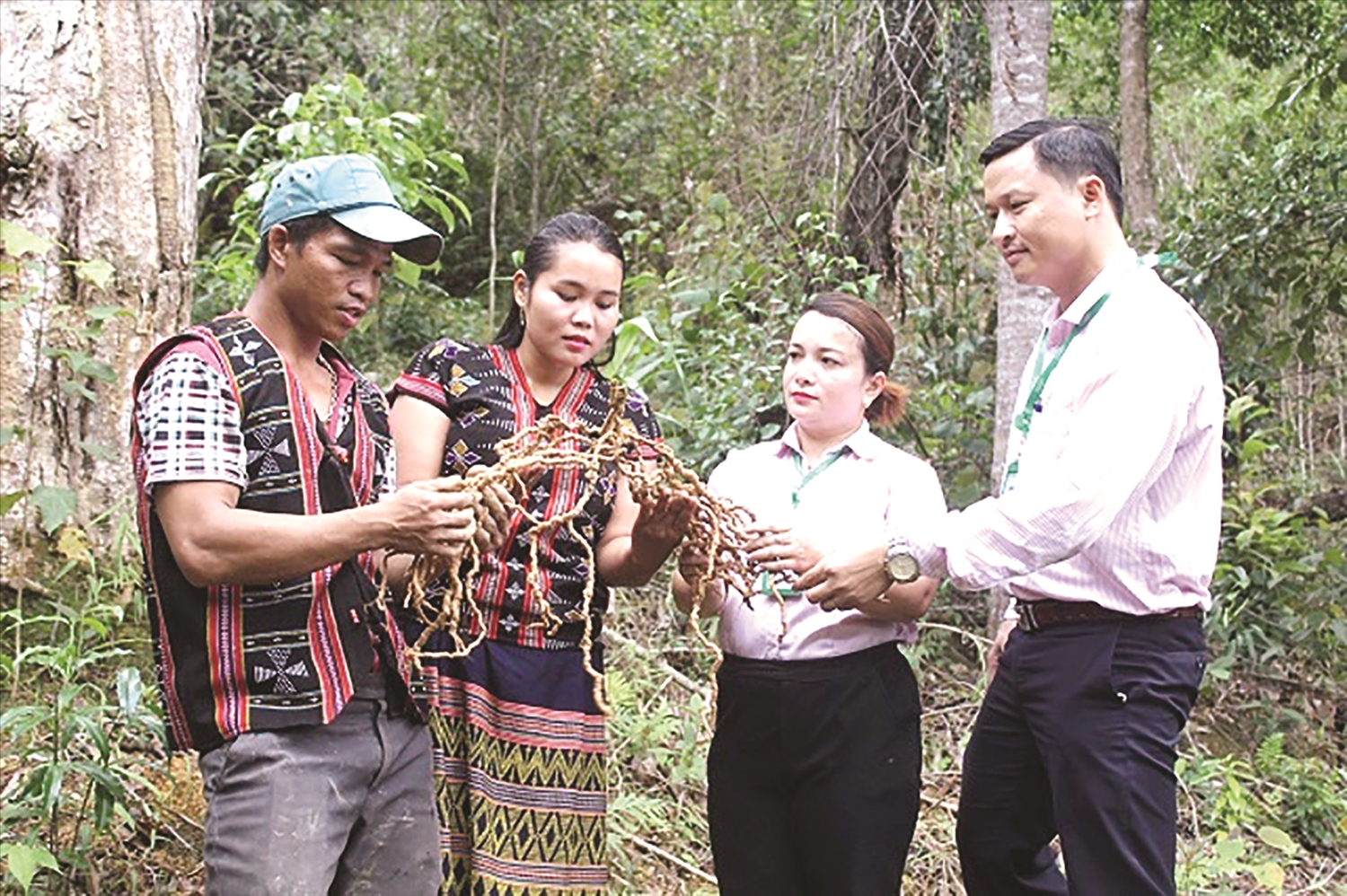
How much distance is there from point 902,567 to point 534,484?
2.42ft

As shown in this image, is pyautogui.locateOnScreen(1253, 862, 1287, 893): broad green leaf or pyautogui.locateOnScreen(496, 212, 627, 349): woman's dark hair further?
pyautogui.locateOnScreen(1253, 862, 1287, 893): broad green leaf

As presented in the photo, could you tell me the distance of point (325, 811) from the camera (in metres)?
2.08

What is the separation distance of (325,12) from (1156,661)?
788 centimetres

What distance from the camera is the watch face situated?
2.66 m

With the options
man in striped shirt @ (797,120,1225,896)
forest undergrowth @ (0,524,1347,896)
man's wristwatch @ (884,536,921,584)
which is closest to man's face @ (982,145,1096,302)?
man in striped shirt @ (797,120,1225,896)

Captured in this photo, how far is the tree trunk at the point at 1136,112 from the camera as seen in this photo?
10000 millimetres

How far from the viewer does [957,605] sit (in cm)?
523

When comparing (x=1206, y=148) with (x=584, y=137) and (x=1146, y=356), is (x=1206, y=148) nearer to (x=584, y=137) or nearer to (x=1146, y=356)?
(x=584, y=137)

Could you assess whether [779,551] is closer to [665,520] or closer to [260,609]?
[665,520]

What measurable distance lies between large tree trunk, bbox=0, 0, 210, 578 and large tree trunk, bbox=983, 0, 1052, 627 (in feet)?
8.55

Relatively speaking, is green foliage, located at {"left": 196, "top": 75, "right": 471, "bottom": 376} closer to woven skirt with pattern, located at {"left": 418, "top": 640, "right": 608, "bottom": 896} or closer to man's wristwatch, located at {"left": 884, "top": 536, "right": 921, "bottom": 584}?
woven skirt with pattern, located at {"left": 418, "top": 640, "right": 608, "bottom": 896}

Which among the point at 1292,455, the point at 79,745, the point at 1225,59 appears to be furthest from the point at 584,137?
the point at 1225,59

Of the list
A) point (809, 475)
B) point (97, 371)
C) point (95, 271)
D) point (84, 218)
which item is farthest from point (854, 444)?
point (84, 218)

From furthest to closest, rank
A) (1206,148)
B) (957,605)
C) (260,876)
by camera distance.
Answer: (1206,148) → (957,605) → (260,876)
